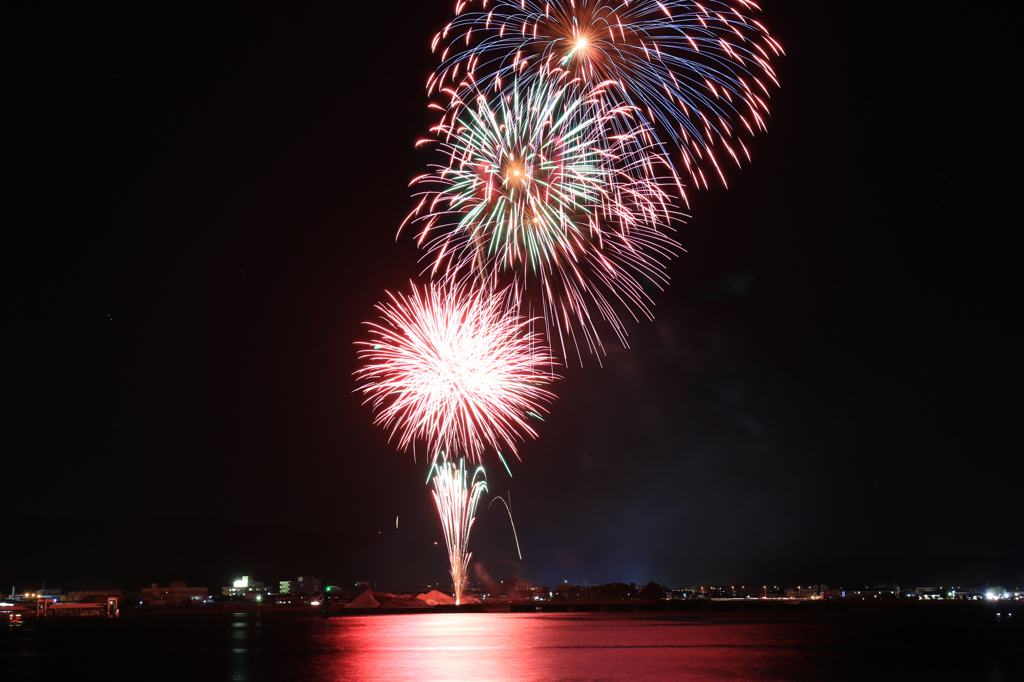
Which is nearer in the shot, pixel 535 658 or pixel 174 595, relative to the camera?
pixel 535 658

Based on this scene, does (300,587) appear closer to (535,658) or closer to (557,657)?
(557,657)

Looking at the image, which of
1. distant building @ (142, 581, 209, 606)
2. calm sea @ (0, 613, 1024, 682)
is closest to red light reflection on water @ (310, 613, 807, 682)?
calm sea @ (0, 613, 1024, 682)

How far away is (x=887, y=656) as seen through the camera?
98.2 ft

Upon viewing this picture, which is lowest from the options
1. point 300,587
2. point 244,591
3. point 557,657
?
point 300,587

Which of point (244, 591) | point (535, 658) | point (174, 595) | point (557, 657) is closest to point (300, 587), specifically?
point (244, 591)

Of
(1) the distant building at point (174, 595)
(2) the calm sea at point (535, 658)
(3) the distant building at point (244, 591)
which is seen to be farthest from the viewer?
(3) the distant building at point (244, 591)

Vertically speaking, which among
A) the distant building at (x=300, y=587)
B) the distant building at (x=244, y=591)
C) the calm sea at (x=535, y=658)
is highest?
the calm sea at (x=535, y=658)

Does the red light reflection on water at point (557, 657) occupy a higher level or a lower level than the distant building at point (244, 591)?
higher

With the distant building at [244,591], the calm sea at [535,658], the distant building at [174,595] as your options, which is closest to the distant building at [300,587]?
the distant building at [244,591]

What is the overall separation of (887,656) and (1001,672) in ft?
15.8

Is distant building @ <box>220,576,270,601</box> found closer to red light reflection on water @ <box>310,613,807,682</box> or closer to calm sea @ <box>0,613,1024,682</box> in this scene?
calm sea @ <box>0,613,1024,682</box>

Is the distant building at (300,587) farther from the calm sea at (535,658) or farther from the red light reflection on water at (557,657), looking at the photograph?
the red light reflection on water at (557,657)

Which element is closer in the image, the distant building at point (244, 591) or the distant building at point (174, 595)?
the distant building at point (174, 595)

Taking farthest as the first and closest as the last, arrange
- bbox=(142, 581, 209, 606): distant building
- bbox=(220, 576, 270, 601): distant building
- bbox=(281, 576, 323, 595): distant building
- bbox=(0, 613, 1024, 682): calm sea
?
bbox=(281, 576, 323, 595): distant building, bbox=(220, 576, 270, 601): distant building, bbox=(142, 581, 209, 606): distant building, bbox=(0, 613, 1024, 682): calm sea
